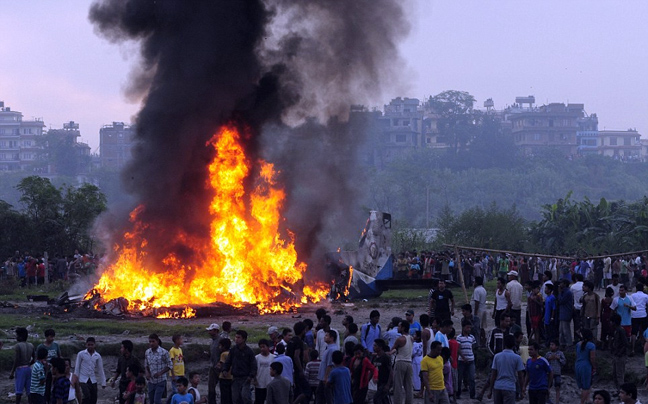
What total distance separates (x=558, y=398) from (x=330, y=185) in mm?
27796

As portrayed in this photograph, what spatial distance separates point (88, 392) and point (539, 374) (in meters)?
7.24

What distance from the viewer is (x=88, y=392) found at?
1436cm

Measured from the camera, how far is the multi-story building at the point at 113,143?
5567 inches

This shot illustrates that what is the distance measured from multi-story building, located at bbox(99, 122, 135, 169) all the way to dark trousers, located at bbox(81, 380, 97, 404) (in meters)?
129

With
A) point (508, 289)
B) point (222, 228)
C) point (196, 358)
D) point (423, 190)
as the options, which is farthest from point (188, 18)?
point (423, 190)

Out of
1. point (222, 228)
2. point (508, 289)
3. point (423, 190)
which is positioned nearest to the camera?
point (508, 289)

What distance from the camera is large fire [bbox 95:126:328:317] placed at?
28.7m

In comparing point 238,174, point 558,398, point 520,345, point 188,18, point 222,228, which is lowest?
point 558,398

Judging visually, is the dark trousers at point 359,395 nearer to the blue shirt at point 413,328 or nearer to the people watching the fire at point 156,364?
the blue shirt at point 413,328

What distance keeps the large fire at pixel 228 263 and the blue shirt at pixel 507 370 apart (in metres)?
14.6

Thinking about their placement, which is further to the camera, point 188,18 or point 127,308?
point 188,18

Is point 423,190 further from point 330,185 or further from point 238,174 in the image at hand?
point 238,174

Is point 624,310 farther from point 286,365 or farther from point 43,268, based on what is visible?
point 43,268

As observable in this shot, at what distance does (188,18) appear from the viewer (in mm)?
31109
